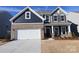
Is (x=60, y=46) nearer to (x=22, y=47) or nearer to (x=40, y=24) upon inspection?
(x=40, y=24)

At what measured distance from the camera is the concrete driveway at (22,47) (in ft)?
44.0

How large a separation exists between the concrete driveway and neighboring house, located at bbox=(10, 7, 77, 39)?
22.1 inches

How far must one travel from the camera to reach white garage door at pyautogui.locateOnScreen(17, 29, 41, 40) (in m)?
14.5

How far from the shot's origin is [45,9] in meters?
14.1

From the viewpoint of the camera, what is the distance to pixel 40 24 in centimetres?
1445

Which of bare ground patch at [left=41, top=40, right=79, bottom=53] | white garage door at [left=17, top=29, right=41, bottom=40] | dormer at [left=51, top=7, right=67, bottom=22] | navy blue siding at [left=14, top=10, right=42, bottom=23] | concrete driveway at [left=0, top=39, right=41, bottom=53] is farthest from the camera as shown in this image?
white garage door at [left=17, top=29, right=41, bottom=40]

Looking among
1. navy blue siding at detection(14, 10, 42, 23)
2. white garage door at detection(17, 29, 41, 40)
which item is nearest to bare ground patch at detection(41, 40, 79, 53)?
white garage door at detection(17, 29, 41, 40)

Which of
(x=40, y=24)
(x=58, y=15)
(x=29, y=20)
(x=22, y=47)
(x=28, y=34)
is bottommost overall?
(x=22, y=47)

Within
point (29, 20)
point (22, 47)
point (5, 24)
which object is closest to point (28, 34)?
point (29, 20)

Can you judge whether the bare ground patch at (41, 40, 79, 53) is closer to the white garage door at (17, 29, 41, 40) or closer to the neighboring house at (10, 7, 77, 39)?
the neighboring house at (10, 7, 77, 39)

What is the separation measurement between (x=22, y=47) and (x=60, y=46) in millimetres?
2300
